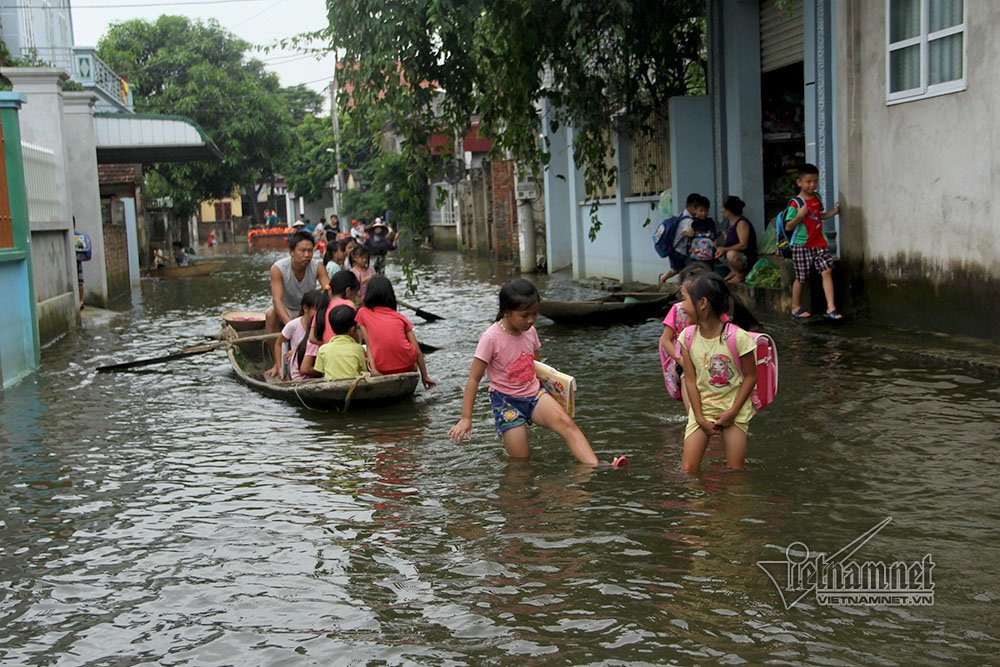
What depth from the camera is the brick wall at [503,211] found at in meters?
33.0

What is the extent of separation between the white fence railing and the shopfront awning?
362 inches

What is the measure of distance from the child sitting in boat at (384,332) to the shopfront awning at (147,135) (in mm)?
18707

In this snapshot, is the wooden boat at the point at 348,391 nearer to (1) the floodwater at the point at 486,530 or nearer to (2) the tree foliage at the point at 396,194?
(1) the floodwater at the point at 486,530

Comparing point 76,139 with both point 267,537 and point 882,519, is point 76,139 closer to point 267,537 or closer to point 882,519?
point 267,537

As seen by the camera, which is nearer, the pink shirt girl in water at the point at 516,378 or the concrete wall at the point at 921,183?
the pink shirt girl in water at the point at 516,378

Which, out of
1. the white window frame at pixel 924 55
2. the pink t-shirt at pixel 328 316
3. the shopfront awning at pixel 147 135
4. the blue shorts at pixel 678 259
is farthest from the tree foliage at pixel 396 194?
the white window frame at pixel 924 55

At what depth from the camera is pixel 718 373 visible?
6.50 meters

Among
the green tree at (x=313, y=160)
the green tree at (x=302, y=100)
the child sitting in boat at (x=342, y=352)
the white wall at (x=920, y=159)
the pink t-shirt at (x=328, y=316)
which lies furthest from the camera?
the green tree at (x=302, y=100)

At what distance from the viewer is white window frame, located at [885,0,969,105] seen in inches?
430

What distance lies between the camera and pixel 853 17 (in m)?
12.7

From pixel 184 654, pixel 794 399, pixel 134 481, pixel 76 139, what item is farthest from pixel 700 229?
pixel 76 139

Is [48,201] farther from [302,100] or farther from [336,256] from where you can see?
[302,100]

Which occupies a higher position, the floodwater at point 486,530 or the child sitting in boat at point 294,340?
the child sitting in boat at point 294,340

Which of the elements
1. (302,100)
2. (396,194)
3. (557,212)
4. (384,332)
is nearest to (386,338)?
(384,332)
